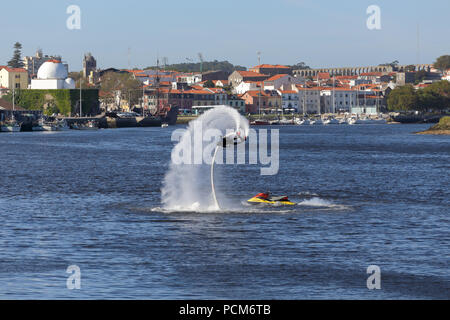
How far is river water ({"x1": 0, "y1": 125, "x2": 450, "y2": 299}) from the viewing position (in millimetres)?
28125

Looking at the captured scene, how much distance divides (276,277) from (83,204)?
86.0 feet

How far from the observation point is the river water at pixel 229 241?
28.1m

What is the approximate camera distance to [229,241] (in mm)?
37281

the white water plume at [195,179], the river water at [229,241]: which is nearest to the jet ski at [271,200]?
the river water at [229,241]

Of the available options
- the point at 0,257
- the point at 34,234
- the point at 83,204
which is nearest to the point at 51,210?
the point at 83,204
